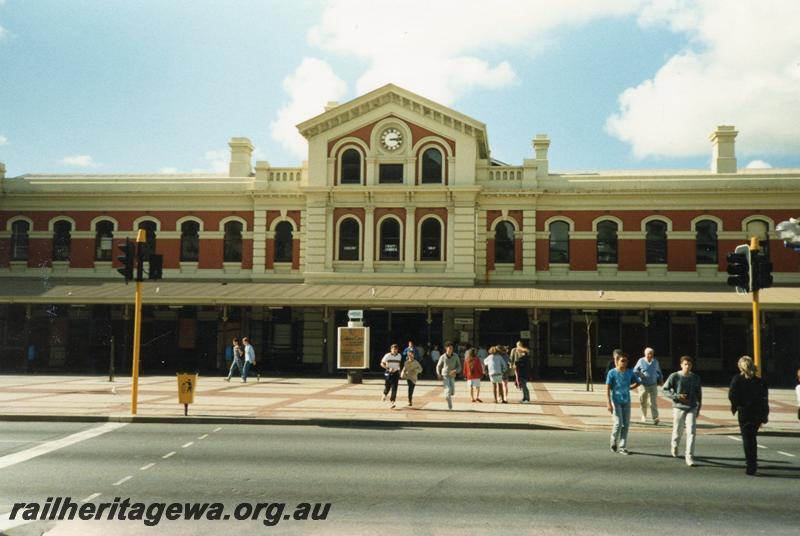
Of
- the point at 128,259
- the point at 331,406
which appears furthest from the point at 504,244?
the point at 128,259

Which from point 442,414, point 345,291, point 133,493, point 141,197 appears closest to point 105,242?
point 141,197

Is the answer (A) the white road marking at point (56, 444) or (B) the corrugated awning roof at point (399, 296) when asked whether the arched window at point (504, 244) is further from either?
(A) the white road marking at point (56, 444)

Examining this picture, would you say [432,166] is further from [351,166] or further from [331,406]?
[331,406]

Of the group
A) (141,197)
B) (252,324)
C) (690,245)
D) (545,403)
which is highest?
(141,197)

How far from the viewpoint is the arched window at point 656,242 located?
29.4 meters

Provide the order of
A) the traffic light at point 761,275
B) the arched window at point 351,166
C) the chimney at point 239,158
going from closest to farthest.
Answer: the traffic light at point 761,275
the arched window at point 351,166
the chimney at point 239,158

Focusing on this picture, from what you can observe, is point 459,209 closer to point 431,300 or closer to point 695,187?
point 431,300


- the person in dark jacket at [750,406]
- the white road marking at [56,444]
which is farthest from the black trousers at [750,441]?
the white road marking at [56,444]

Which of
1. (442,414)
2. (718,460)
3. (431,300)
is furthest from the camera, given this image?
(431,300)

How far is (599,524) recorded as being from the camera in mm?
7484

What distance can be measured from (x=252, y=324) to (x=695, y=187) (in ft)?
68.2

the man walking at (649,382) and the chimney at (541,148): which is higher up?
the chimney at (541,148)

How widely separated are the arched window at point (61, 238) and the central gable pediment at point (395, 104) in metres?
12.5

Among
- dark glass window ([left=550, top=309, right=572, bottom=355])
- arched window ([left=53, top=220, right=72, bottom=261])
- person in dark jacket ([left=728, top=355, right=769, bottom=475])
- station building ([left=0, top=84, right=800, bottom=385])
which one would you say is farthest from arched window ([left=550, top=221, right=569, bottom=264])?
arched window ([left=53, top=220, right=72, bottom=261])
